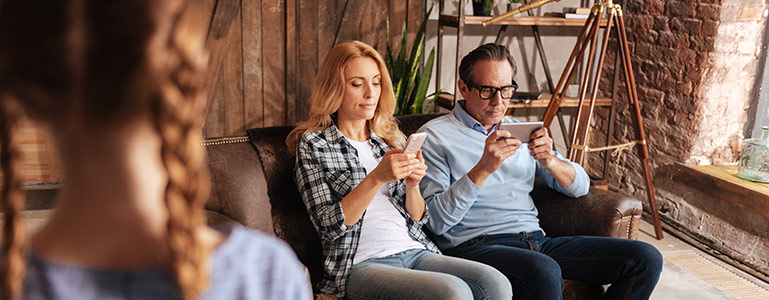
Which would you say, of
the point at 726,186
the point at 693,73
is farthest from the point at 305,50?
the point at 726,186

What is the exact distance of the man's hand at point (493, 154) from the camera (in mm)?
2031

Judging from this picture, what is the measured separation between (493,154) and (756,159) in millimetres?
1790

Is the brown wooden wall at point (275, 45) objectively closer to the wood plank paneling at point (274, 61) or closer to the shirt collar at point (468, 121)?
the wood plank paneling at point (274, 61)

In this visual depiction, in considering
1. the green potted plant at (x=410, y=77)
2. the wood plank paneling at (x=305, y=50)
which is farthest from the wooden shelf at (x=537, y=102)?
the wood plank paneling at (x=305, y=50)

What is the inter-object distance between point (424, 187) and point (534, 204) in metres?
0.47

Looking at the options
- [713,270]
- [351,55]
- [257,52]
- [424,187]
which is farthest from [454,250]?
[257,52]

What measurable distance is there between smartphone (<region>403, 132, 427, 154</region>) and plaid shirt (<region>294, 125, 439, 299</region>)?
196 mm

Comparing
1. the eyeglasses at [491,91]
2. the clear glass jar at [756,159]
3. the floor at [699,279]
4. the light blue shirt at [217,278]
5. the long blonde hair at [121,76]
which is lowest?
the floor at [699,279]

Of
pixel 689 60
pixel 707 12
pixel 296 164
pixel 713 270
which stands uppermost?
pixel 707 12

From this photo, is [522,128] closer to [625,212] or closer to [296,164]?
[625,212]

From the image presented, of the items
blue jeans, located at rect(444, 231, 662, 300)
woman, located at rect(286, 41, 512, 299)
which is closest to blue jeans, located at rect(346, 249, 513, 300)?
woman, located at rect(286, 41, 512, 299)

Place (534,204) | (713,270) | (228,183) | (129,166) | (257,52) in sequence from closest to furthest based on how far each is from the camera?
(129,166)
(228,183)
(534,204)
(713,270)
(257,52)

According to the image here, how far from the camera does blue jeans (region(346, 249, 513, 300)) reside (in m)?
1.70

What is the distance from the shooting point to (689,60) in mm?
3420
